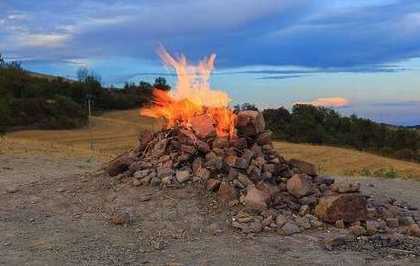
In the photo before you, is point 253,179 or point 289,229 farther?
point 253,179

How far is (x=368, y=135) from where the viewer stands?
37.8 metres

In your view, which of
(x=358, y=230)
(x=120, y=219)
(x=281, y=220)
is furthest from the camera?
(x=120, y=219)

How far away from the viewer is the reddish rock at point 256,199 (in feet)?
26.8

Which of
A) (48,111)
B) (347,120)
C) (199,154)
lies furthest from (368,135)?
(199,154)

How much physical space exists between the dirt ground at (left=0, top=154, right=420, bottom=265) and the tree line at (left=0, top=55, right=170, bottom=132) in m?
21.4

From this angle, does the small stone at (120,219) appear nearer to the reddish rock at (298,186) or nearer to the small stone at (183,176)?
the small stone at (183,176)

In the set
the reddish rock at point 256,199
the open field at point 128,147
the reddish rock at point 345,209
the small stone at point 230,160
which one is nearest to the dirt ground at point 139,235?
the reddish rock at point 345,209

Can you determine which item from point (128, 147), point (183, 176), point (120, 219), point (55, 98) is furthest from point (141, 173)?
point (55, 98)

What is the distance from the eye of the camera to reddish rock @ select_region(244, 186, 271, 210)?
8164 mm

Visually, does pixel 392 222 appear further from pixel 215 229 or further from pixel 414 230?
pixel 215 229

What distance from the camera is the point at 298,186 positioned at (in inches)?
340

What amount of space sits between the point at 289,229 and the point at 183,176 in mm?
1822

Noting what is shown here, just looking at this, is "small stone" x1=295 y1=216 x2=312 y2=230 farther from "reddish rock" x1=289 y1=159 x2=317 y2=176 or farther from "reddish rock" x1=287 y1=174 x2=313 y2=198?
"reddish rock" x1=289 y1=159 x2=317 y2=176

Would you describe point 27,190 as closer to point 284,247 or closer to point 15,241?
point 15,241
